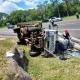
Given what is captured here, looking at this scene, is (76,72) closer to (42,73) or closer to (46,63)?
(42,73)

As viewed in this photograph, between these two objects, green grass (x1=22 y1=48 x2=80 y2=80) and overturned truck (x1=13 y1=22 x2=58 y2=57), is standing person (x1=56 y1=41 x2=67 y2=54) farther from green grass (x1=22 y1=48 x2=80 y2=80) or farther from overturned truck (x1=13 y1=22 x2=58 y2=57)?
green grass (x1=22 y1=48 x2=80 y2=80)

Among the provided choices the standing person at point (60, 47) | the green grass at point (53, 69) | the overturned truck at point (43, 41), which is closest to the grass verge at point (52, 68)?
the green grass at point (53, 69)

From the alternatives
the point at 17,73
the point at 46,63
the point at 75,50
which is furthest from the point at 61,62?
Answer: the point at 17,73

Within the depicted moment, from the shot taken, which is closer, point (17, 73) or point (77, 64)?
point (17, 73)

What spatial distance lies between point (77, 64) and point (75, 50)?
12.6ft

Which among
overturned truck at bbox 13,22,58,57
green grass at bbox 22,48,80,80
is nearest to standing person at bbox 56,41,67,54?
overturned truck at bbox 13,22,58,57

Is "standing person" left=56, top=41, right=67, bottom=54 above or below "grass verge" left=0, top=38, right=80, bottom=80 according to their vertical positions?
above

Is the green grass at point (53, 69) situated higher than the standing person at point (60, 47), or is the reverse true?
the standing person at point (60, 47)

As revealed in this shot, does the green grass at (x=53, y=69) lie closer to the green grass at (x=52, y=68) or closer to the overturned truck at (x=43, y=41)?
the green grass at (x=52, y=68)

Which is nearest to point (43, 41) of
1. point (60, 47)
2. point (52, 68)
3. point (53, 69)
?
point (60, 47)

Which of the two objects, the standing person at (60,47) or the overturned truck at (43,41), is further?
the standing person at (60,47)

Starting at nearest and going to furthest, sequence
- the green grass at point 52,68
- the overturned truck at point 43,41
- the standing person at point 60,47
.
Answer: the green grass at point 52,68 → the overturned truck at point 43,41 → the standing person at point 60,47

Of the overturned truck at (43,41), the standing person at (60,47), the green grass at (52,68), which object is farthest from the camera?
the standing person at (60,47)

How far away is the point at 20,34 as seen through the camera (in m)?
17.9
